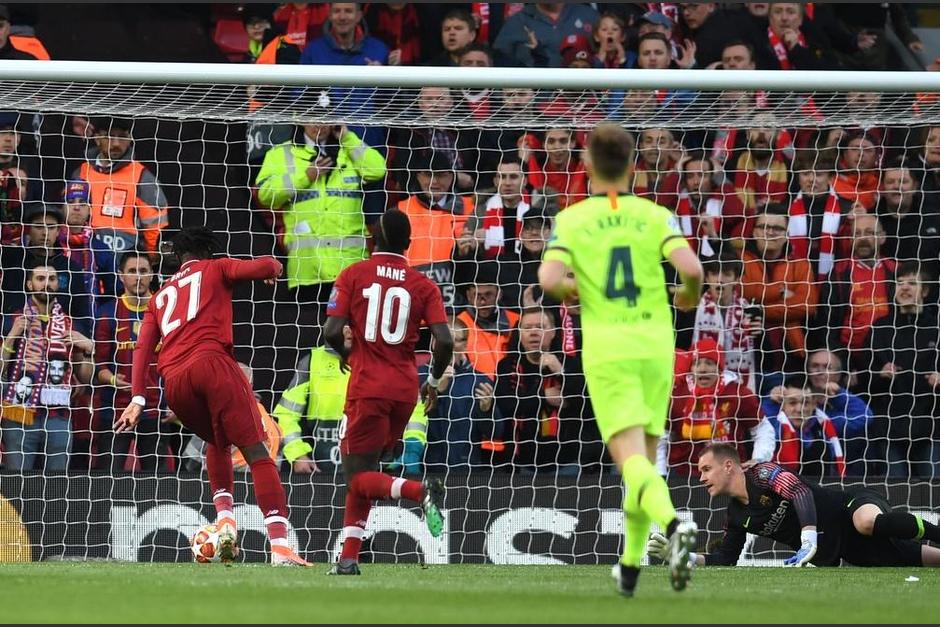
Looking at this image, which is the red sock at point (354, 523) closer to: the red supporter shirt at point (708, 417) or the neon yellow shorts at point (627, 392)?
the neon yellow shorts at point (627, 392)

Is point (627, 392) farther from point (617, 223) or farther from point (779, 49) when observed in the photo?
point (779, 49)

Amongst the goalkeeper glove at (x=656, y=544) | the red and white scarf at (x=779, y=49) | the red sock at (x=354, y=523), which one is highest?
the red and white scarf at (x=779, y=49)

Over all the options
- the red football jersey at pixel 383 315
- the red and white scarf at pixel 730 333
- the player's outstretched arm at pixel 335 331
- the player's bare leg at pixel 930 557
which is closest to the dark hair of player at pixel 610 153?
the red football jersey at pixel 383 315

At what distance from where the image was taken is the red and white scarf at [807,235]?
39.6 feet

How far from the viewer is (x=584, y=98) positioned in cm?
1066

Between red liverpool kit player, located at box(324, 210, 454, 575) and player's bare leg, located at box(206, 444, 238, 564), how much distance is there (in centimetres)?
90

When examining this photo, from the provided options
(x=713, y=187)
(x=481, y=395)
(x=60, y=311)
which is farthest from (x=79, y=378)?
(x=713, y=187)

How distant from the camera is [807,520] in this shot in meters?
9.65

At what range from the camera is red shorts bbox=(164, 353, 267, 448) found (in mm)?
8703

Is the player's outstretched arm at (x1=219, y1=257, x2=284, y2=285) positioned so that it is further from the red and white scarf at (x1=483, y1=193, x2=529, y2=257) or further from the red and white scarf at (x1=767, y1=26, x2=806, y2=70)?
the red and white scarf at (x1=767, y1=26, x2=806, y2=70)

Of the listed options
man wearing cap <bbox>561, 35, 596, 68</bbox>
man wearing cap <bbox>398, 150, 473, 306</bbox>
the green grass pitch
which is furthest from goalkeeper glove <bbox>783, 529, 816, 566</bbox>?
man wearing cap <bbox>561, 35, 596, 68</bbox>

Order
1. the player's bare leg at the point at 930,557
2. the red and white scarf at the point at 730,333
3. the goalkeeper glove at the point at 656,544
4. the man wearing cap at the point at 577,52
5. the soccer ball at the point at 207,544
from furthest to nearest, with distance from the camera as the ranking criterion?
1. the man wearing cap at the point at 577,52
2. the red and white scarf at the point at 730,333
3. the player's bare leg at the point at 930,557
4. the goalkeeper glove at the point at 656,544
5. the soccer ball at the point at 207,544

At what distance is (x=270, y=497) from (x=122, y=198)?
3.83 metres

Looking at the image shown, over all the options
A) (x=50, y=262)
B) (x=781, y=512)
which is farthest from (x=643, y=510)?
(x=50, y=262)
